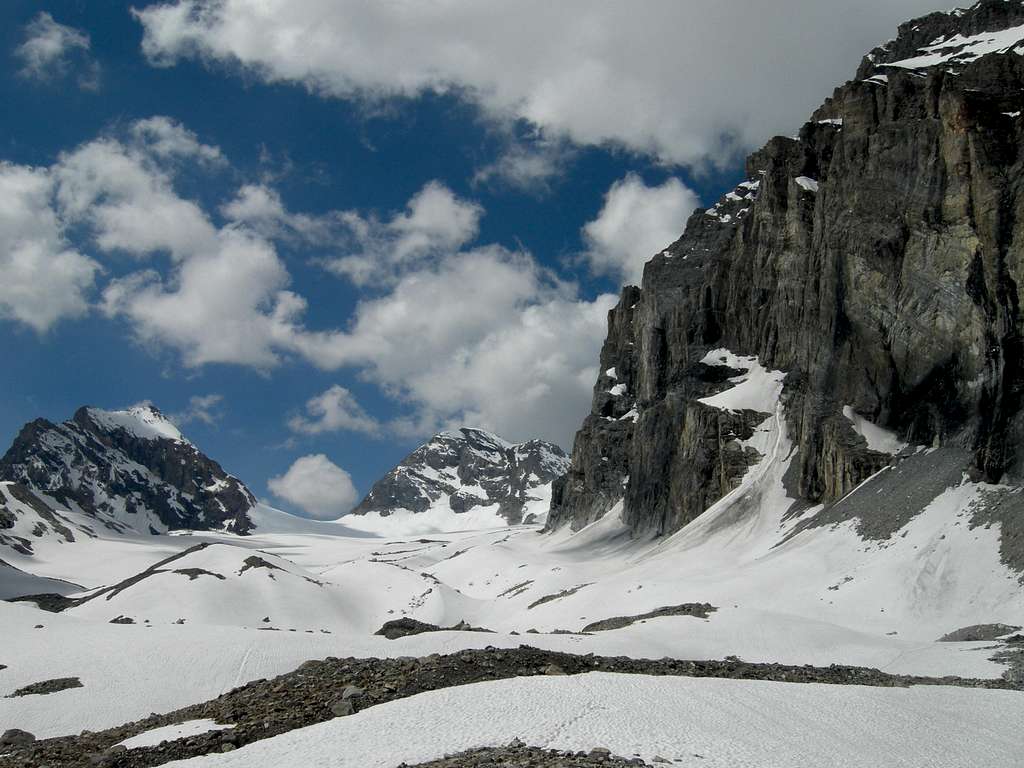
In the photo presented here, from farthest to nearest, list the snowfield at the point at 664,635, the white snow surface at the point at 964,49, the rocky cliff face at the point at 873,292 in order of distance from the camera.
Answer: the white snow surface at the point at 964,49, the rocky cliff face at the point at 873,292, the snowfield at the point at 664,635

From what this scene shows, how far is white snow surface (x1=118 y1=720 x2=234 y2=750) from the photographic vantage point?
16.1m

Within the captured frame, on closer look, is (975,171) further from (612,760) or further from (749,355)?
(612,760)

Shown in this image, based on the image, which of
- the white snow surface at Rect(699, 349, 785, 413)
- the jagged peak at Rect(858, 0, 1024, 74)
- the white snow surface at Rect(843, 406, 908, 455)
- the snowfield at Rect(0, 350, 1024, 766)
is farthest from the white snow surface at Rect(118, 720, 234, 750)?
the jagged peak at Rect(858, 0, 1024, 74)

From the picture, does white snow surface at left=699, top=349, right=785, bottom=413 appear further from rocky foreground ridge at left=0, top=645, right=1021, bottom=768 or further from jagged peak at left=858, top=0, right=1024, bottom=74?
rocky foreground ridge at left=0, top=645, right=1021, bottom=768

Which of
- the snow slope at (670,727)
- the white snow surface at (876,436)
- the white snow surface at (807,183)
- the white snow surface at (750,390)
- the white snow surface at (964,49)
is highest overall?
the white snow surface at (964,49)

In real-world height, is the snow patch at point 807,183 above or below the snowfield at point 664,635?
above

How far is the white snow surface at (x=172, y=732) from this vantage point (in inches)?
635

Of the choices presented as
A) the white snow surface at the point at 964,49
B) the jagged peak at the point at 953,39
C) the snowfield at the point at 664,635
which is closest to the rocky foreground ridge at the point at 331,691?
the snowfield at the point at 664,635

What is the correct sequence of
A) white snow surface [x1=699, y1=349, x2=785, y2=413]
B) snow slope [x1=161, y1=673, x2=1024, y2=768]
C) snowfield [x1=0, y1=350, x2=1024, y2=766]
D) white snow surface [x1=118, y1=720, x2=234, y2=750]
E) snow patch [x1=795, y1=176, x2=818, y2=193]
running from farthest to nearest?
white snow surface [x1=699, y1=349, x2=785, y2=413], snow patch [x1=795, y1=176, x2=818, y2=193], white snow surface [x1=118, y1=720, x2=234, y2=750], snowfield [x1=0, y1=350, x2=1024, y2=766], snow slope [x1=161, y1=673, x2=1024, y2=768]

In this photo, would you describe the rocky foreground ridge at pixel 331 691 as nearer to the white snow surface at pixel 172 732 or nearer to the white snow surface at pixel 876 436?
the white snow surface at pixel 172 732

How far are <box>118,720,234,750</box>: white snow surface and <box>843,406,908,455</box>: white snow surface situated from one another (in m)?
64.6

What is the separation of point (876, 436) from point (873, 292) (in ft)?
43.4

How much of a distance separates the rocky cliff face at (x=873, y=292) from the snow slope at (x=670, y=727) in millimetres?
41224

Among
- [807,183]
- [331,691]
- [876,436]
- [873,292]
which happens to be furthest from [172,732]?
[807,183]
